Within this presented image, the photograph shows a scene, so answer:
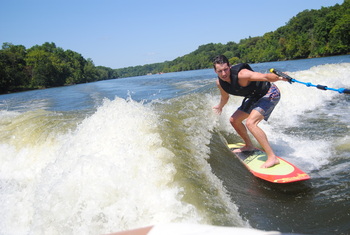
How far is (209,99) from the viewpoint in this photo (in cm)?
879

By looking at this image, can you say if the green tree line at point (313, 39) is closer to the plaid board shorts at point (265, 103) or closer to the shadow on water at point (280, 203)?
the plaid board shorts at point (265, 103)

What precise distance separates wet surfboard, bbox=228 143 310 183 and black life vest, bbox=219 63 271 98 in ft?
3.68

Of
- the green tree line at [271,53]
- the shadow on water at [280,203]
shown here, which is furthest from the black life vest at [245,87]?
the green tree line at [271,53]

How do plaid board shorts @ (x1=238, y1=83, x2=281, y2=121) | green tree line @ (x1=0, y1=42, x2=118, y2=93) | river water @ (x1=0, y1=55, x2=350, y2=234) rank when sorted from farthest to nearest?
green tree line @ (x1=0, y1=42, x2=118, y2=93)
plaid board shorts @ (x1=238, y1=83, x2=281, y2=121)
river water @ (x1=0, y1=55, x2=350, y2=234)

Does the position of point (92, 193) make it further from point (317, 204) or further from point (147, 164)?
point (317, 204)

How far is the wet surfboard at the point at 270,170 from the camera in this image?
3.97 m

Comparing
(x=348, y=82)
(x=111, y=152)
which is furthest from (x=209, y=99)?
(x=348, y=82)

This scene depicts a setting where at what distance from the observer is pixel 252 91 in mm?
4742

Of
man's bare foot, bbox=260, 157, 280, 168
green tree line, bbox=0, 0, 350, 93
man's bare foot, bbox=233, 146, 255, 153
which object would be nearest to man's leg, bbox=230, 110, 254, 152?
man's bare foot, bbox=233, 146, 255, 153

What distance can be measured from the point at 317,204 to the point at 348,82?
1341 centimetres

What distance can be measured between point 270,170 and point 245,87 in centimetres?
145

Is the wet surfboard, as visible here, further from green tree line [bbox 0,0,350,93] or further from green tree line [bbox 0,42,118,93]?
green tree line [bbox 0,42,118,93]

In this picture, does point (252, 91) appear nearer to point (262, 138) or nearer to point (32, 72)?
point (262, 138)

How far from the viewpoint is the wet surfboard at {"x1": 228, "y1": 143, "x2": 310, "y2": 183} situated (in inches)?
156
